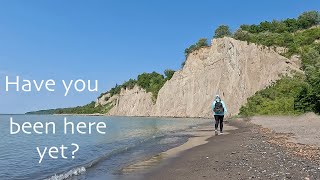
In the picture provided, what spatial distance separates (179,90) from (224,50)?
59.4 ft


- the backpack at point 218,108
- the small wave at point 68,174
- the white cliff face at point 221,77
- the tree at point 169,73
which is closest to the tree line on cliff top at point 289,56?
the white cliff face at point 221,77

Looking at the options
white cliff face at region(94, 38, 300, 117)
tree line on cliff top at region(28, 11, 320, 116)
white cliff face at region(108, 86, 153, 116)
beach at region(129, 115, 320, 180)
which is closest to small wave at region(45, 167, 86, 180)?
beach at region(129, 115, 320, 180)

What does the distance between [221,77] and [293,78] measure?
1766cm

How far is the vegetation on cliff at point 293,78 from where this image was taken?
38.6m

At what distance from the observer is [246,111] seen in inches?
2504

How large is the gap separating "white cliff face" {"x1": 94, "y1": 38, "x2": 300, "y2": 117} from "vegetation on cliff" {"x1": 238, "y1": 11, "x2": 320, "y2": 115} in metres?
4.53

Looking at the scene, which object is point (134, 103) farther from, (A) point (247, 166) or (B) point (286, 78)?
(A) point (247, 166)

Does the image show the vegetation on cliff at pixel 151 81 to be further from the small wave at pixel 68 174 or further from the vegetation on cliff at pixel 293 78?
the small wave at pixel 68 174

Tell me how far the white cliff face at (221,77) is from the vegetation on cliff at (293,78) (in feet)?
14.9

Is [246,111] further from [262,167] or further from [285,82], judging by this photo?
[262,167]

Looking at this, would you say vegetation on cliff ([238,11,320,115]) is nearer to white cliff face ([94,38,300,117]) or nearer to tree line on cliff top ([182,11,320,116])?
tree line on cliff top ([182,11,320,116])

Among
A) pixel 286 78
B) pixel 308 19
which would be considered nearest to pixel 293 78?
pixel 286 78

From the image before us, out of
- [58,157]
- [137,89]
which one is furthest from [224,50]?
[58,157]

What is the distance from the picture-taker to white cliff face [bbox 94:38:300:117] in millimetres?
76500
